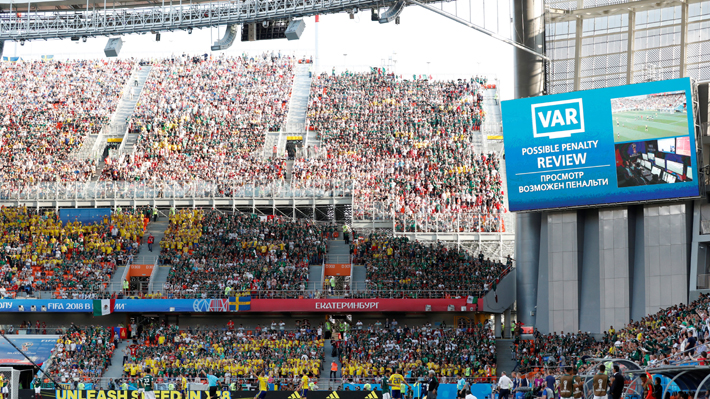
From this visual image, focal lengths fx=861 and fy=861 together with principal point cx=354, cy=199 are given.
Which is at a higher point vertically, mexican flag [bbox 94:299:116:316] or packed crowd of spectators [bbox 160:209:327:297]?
packed crowd of spectators [bbox 160:209:327:297]

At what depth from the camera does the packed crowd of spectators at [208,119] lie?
51.8 metres

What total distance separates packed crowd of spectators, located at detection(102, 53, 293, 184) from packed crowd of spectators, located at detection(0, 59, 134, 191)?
8.56ft

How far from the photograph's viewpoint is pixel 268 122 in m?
58.0

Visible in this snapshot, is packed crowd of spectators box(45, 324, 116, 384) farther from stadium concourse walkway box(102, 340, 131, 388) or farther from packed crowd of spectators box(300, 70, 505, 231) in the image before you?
packed crowd of spectators box(300, 70, 505, 231)

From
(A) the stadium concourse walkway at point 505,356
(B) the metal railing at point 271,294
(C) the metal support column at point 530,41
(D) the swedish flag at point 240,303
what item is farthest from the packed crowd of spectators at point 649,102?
(D) the swedish flag at point 240,303

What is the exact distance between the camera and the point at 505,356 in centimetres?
3706

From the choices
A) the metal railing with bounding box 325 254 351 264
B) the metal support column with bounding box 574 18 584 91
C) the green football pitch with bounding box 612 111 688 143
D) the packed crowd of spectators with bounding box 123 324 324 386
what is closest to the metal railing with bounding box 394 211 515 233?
the metal railing with bounding box 325 254 351 264

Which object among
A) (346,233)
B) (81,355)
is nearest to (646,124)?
(346,233)

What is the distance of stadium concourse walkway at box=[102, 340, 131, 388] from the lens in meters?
36.7

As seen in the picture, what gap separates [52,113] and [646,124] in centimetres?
4226

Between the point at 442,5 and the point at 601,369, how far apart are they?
2366 centimetres

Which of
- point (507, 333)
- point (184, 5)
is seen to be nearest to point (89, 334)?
point (184, 5)

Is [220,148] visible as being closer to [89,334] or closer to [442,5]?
[89,334]

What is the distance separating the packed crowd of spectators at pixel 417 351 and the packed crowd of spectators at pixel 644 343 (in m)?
1.86
